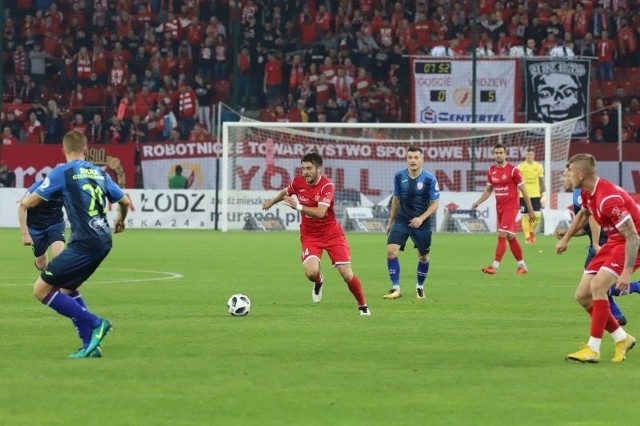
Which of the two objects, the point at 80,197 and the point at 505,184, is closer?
the point at 80,197

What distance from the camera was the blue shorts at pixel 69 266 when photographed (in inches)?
436

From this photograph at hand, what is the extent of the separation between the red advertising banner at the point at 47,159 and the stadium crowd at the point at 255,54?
3.45 feet

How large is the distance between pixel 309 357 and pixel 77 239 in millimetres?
2194

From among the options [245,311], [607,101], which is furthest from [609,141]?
[245,311]

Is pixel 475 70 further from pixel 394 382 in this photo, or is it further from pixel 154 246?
pixel 394 382

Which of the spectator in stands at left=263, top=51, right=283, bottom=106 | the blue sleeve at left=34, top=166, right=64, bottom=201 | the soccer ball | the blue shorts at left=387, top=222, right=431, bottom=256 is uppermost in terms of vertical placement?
the spectator in stands at left=263, top=51, right=283, bottom=106

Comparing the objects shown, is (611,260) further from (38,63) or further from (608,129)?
(38,63)

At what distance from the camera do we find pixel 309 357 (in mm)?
11359

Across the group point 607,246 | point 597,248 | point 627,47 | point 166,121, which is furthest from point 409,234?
point 627,47

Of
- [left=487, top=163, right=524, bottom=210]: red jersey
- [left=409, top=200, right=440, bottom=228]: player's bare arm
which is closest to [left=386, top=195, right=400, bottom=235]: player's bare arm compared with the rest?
[left=409, top=200, right=440, bottom=228]: player's bare arm

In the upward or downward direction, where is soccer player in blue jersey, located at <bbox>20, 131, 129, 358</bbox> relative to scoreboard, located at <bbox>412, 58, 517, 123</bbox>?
downward

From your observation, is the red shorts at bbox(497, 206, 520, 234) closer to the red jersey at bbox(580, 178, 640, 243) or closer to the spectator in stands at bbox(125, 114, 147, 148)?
the red jersey at bbox(580, 178, 640, 243)

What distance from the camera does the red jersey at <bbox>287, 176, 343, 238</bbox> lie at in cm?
1584

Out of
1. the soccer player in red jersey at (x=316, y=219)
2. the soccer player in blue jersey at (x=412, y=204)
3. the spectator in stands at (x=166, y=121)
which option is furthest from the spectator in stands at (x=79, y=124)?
the soccer player in red jersey at (x=316, y=219)
